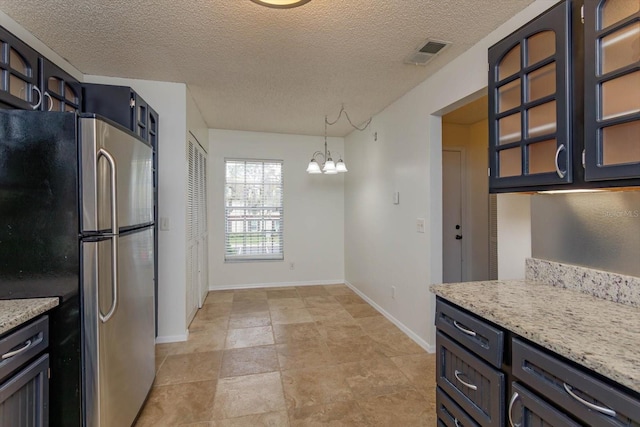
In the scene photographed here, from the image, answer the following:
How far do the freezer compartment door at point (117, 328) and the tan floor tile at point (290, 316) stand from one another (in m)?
1.70

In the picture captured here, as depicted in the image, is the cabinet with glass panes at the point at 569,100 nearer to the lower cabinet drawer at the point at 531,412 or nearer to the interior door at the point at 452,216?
the lower cabinet drawer at the point at 531,412

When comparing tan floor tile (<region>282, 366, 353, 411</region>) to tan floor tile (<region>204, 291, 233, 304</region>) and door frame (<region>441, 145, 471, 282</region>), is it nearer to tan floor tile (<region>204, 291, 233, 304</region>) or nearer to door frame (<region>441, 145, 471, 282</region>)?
tan floor tile (<region>204, 291, 233, 304</region>)

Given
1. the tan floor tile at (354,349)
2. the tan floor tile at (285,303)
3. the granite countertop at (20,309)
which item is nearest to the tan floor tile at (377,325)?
the tan floor tile at (354,349)

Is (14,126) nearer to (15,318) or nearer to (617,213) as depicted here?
(15,318)

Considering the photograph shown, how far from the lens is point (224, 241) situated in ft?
16.6

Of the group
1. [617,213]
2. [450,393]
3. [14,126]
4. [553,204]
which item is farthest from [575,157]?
[14,126]

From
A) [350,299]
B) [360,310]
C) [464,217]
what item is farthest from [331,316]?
[464,217]

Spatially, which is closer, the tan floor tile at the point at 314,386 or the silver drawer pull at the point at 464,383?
the silver drawer pull at the point at 464,383

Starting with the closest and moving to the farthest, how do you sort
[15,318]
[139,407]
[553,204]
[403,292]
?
[15,318] → [553,204] → [139,407] → [403,292]

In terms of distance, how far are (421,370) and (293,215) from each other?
326 centimetres

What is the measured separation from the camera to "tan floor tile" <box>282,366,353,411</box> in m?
2.19

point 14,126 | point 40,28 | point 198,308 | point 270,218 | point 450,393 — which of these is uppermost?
point 40,28

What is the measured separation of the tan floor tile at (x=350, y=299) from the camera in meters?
4.40

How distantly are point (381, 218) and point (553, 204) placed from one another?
7.36 feet
